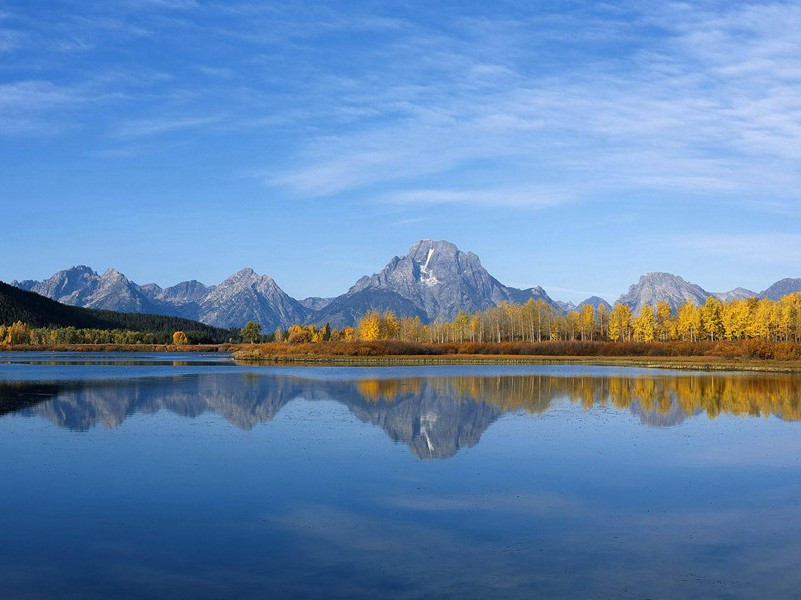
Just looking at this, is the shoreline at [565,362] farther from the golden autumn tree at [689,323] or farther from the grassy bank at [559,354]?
the golden autumn tree at [689,323]

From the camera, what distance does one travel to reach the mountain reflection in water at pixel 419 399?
32.7 meters

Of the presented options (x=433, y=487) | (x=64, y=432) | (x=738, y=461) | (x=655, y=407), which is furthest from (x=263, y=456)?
(x=655, y=407)

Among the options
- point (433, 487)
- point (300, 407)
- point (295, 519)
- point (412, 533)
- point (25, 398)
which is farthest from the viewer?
point (25, 398)

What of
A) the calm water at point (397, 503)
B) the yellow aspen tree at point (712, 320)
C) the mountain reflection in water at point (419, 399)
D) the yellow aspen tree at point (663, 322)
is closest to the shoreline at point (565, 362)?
the mountain reflection in water at point (419, 399)

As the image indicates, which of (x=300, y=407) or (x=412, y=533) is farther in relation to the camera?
(x=300, y=407)

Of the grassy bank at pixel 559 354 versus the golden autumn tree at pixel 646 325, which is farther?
the golden autumn tree at pixel 646 325

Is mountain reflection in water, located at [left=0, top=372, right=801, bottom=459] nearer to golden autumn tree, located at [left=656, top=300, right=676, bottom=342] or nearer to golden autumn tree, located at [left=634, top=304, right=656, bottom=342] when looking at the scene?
golden autumn tree, located at [left=634, top=304, right=656, bottom=342]

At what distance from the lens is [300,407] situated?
39.1m

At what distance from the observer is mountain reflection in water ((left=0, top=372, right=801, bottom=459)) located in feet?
107

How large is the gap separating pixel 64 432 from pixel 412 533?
19.5 meters

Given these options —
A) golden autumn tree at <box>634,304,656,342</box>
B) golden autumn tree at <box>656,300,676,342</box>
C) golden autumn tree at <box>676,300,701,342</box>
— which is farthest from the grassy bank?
golden autumn tree at <box>656,300,676,342</box>

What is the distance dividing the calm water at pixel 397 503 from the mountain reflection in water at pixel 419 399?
385 mm

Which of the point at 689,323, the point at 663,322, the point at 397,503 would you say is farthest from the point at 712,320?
the point at 397,503

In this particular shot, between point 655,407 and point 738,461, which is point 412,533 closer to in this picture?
point 738,461
